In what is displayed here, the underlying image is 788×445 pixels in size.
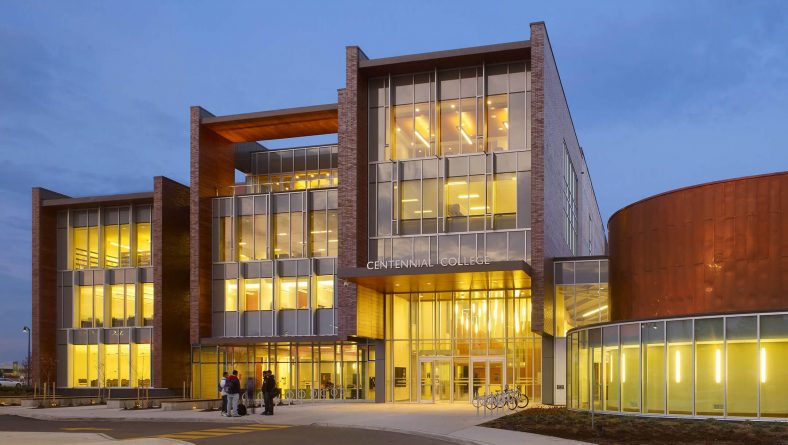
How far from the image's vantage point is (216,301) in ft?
159

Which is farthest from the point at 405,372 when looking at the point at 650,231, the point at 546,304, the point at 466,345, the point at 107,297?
the point at 107,297

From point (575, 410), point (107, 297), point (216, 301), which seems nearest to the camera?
point (575, 410)

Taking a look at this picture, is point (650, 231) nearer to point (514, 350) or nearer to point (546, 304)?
point (546, 304)

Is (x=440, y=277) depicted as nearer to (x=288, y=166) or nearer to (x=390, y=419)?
(x=390, y=419)

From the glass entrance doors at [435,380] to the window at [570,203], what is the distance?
472 inches

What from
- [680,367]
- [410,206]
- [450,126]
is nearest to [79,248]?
[410,206]

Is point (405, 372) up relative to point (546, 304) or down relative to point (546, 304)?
down

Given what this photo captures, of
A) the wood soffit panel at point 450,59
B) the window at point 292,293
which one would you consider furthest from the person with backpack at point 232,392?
the wood soffit panel at point 450,59

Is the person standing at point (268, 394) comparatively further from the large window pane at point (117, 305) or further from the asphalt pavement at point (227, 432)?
the large window pane at point (117, 305)

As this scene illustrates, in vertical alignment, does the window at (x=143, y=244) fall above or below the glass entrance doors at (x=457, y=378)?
above

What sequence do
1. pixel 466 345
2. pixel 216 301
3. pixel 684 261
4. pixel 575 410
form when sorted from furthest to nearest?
pixel 216 301
pixel 466 345
pixel 684 261
pixel 575 410

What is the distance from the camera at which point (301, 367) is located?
46.7 metres

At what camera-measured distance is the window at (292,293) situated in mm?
46281

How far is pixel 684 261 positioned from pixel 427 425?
1281 cm
